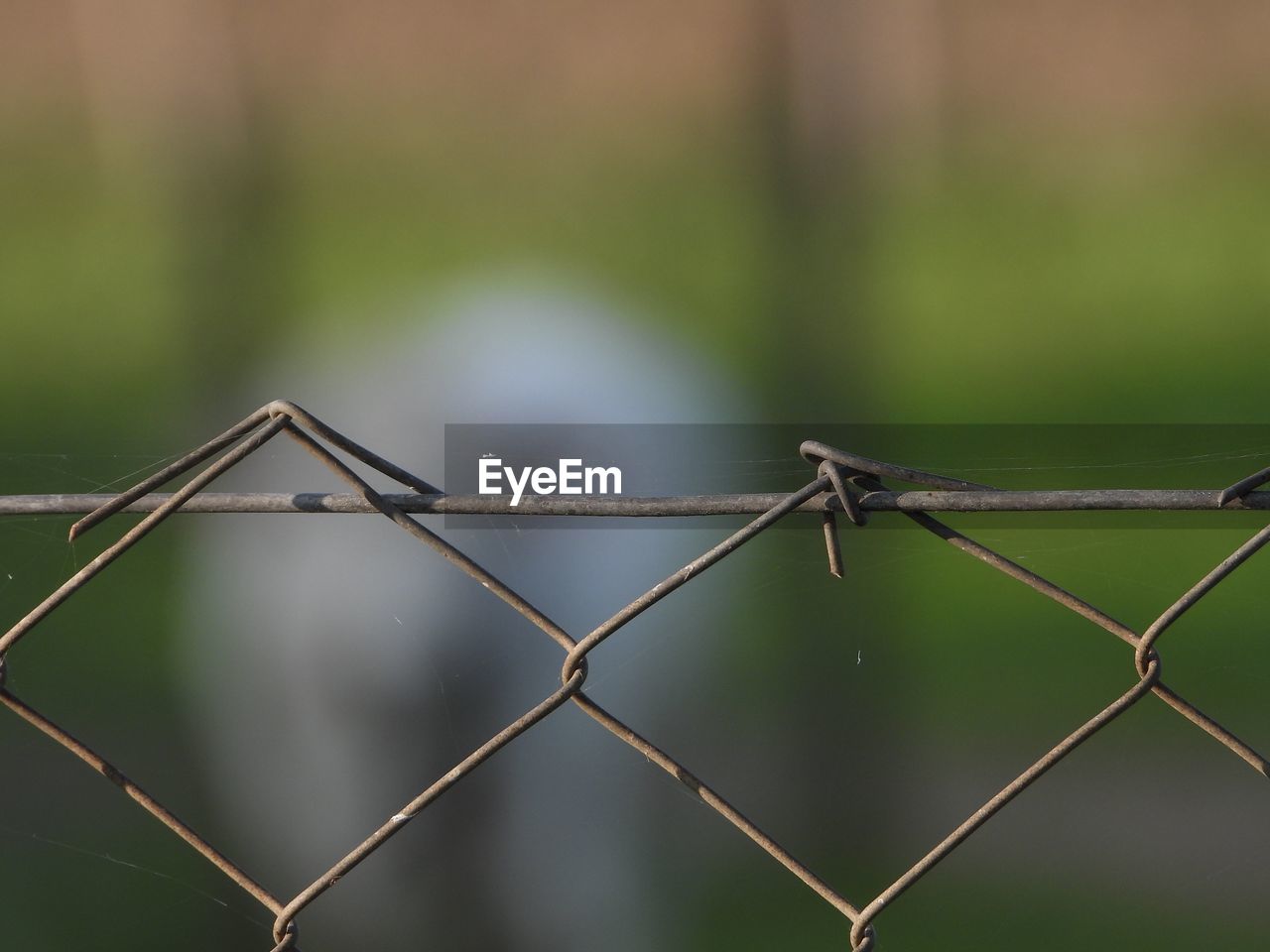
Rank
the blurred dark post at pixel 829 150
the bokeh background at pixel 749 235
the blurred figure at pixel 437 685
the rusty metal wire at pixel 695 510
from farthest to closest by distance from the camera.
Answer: the blurred dark post at pixel 829 150, the bokeh background at pixel 749 235, the blurred figure at pixel 437 685, the rusty metal wire at pixel 695 510

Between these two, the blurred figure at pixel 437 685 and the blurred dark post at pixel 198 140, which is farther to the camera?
the blurred dark post at pixel 198 140

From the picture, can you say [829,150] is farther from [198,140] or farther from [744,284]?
[198,140]

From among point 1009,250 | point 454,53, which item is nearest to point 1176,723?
point 1009,250

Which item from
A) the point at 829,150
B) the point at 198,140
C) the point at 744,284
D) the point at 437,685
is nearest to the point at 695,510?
the point at 437,685

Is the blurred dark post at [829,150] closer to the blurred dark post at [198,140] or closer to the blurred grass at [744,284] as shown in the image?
the blurred grass at [744,284]

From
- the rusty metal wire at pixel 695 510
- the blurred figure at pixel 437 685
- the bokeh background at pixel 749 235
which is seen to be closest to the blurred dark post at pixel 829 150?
the bokeh background at pixel 749 235
